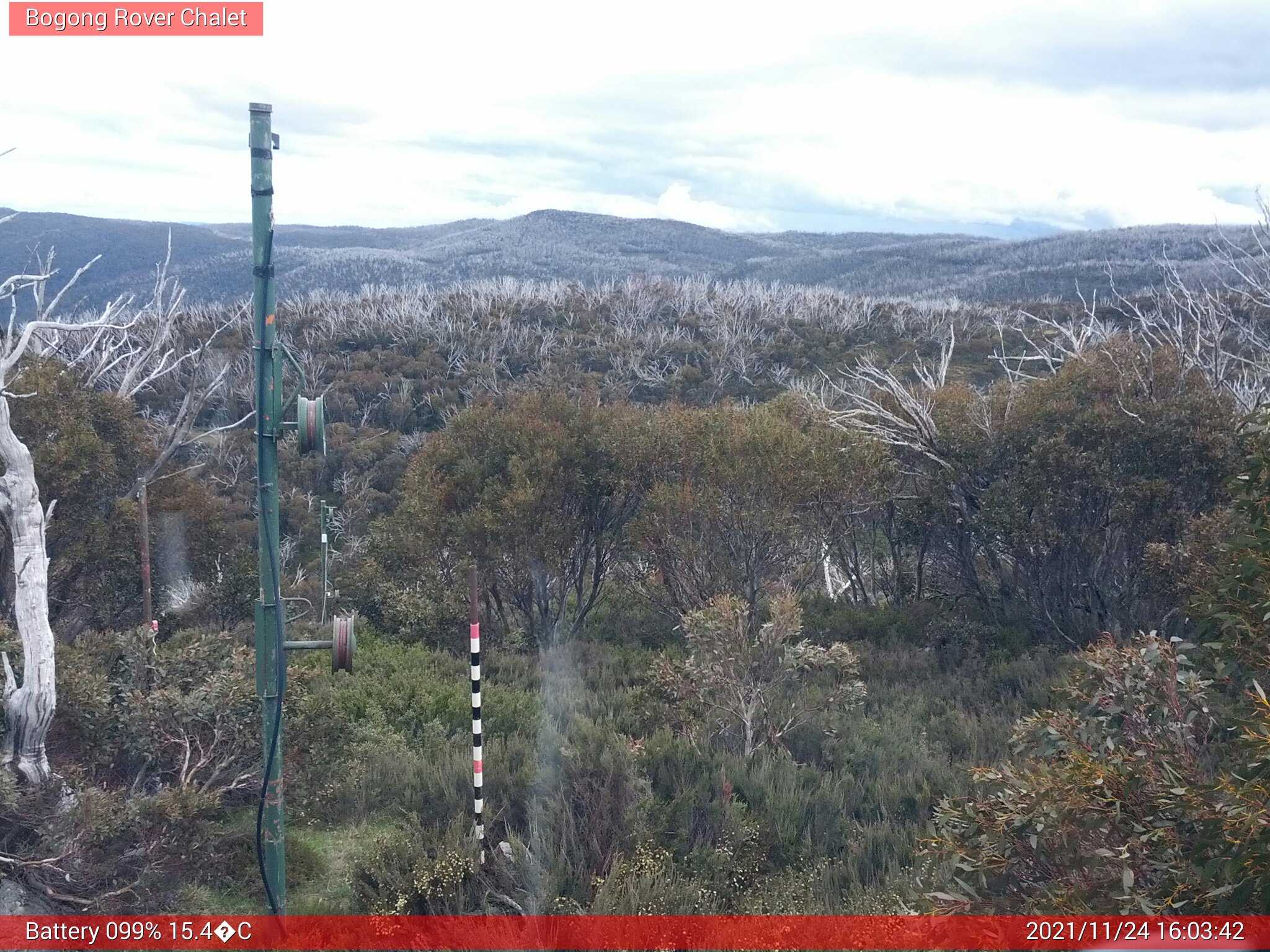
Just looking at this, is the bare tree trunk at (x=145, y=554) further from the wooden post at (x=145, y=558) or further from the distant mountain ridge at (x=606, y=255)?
the distant mountain ridge at (x=606, y=255)

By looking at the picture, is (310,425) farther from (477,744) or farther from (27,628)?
(27,628)

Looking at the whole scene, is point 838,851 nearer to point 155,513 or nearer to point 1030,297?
point 155,513

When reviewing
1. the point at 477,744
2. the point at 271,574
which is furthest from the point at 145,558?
the point at 271,574

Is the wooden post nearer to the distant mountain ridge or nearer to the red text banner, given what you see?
the red text banner

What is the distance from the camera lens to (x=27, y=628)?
6.74 meters

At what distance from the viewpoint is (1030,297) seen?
52.3m

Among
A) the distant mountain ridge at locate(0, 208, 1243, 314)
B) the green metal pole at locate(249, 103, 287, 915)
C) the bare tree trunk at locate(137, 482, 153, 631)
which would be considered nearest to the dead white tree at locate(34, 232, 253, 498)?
the bare tree trunk at locate(137, 482, 153, 631)

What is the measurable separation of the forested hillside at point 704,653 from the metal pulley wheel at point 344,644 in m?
1.41

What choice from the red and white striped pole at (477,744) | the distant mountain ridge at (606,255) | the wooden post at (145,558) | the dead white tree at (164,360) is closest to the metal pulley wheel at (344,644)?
the red and white striped pole at (477,744)

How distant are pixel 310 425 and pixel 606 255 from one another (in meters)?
87.6

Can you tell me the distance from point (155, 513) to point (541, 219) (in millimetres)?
96209

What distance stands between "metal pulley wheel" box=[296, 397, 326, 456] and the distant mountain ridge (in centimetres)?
2408

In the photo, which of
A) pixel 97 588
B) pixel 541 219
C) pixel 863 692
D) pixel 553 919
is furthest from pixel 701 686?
pixel 541 219

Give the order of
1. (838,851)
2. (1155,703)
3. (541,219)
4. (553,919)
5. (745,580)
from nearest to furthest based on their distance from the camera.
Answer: (1155,703), (553,919), (838,851), (745,580), (541,219)
